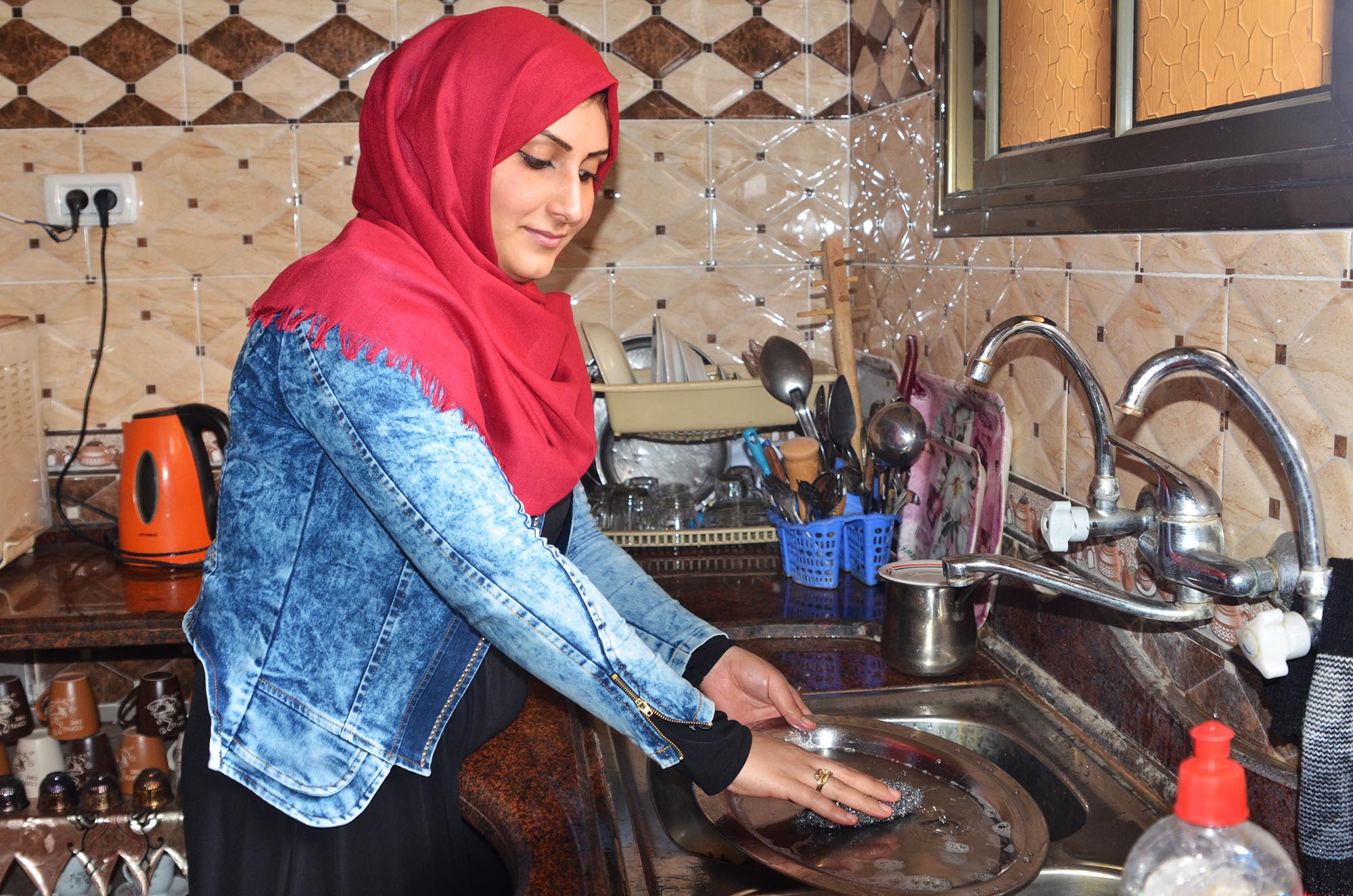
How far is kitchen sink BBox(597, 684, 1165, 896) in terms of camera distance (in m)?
0.95

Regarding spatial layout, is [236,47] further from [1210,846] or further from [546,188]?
[1210,846]

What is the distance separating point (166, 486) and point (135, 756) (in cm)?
44

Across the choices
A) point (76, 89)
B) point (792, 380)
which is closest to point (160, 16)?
point (76, 89)

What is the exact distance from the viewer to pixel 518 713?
129 cm

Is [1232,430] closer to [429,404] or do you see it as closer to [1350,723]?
[1350,723]

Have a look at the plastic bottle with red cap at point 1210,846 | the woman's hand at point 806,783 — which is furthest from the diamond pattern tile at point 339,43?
the plastic bottle with red cap at point 1210,846

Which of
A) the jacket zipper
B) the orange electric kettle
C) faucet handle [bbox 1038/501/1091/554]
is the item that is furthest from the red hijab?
the orange electric kettle

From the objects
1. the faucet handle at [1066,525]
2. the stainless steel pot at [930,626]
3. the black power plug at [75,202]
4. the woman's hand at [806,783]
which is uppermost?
the black power plug at [75,202]

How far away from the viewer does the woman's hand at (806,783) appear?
0.96 meters

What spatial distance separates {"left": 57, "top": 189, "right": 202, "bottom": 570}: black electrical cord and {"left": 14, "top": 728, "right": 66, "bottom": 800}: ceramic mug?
0.35 meters

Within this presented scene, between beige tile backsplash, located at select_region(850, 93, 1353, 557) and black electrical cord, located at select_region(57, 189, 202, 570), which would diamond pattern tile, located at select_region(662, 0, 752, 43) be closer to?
beige tile backsplash, located at select_region(850, 93, 1353, 557)

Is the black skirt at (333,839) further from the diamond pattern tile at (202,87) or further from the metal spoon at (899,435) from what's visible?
the diamond pattern tile at (202,87)

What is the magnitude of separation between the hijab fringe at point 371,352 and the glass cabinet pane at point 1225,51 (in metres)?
0.74

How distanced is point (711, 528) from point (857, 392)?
0.34 metres
